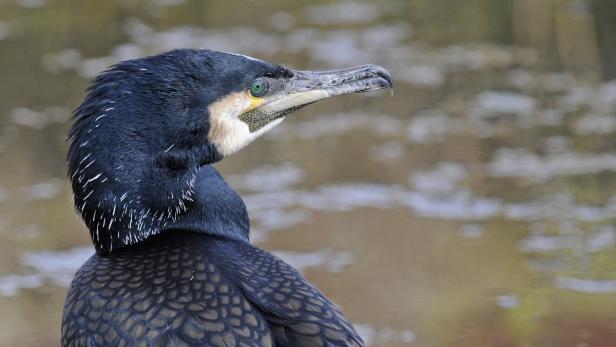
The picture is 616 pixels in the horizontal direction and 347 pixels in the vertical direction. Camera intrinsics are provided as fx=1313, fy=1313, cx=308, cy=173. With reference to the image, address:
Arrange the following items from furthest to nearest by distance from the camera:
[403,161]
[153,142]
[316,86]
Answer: [403,161]
[316,86]
[153,142]

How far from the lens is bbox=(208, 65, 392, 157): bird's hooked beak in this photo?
4531 mm

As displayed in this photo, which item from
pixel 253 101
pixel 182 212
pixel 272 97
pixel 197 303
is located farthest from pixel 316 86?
pixel 197 303

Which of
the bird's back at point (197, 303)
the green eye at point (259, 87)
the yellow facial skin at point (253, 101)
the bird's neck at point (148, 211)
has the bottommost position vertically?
the bird's back at point (197, 303)

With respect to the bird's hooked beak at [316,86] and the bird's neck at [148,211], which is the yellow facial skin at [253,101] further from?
the bird's neck at [148,211]

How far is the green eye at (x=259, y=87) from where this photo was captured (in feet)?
15.1

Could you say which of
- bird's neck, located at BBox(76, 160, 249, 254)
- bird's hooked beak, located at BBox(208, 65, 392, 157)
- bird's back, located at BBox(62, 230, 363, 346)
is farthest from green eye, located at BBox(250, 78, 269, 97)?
bird's back, located at BBox(62, 230, 363, 346)

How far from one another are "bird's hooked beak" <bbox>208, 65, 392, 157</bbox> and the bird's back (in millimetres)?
484

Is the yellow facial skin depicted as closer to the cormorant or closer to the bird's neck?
the cormorant

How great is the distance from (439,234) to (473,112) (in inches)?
68.0

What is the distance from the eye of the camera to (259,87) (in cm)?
465

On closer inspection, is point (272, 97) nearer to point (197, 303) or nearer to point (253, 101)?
point (253, 101)

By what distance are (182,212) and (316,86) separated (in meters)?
0.75

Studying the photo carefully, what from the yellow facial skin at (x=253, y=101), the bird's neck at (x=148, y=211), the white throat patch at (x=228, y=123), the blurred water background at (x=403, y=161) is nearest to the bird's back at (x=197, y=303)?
the bird's neck at (x=148, y=211)

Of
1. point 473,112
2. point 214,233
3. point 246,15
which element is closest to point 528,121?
point 473,112
